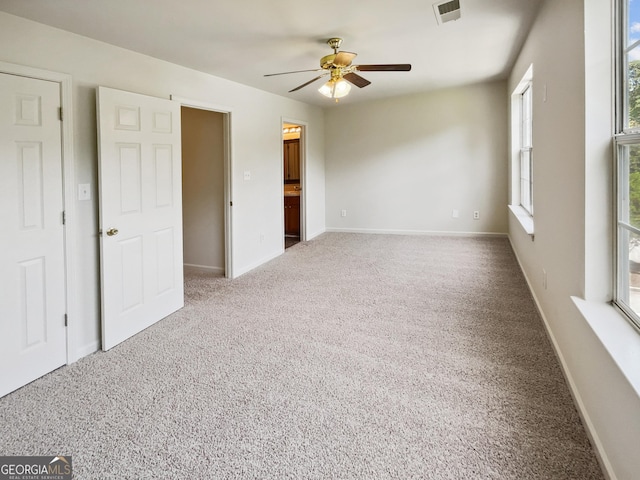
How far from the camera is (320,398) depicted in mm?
2156

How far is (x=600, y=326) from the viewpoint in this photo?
167 cm

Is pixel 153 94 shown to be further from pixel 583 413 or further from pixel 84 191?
pixel 583 413

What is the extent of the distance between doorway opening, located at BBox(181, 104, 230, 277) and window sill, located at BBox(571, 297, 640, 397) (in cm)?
386

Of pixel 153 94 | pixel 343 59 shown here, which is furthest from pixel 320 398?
pixel 153 94

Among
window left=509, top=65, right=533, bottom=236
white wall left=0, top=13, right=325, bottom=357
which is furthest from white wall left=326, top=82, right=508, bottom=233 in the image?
white wall left=0, top=13, right=325, bottom=357

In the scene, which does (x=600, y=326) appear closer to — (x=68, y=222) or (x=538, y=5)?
(x=538, y=5)

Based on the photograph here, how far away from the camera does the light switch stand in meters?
2.80

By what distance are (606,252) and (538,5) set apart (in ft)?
7.12

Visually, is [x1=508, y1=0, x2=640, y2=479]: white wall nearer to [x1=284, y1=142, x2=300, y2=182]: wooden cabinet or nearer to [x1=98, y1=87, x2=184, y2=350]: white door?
[x1=98, y1=87, x2=184, y2=350]: white door

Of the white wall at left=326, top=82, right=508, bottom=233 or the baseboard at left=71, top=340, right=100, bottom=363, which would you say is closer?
the baseboard at left=71, top=340, right=100, bottom=363

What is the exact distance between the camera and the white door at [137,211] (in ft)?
9.56

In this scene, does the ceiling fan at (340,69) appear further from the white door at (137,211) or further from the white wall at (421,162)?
the white wall at (421,162)

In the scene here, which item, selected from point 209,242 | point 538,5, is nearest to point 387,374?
point 538,5

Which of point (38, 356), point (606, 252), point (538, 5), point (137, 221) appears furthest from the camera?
point (137, 221)
